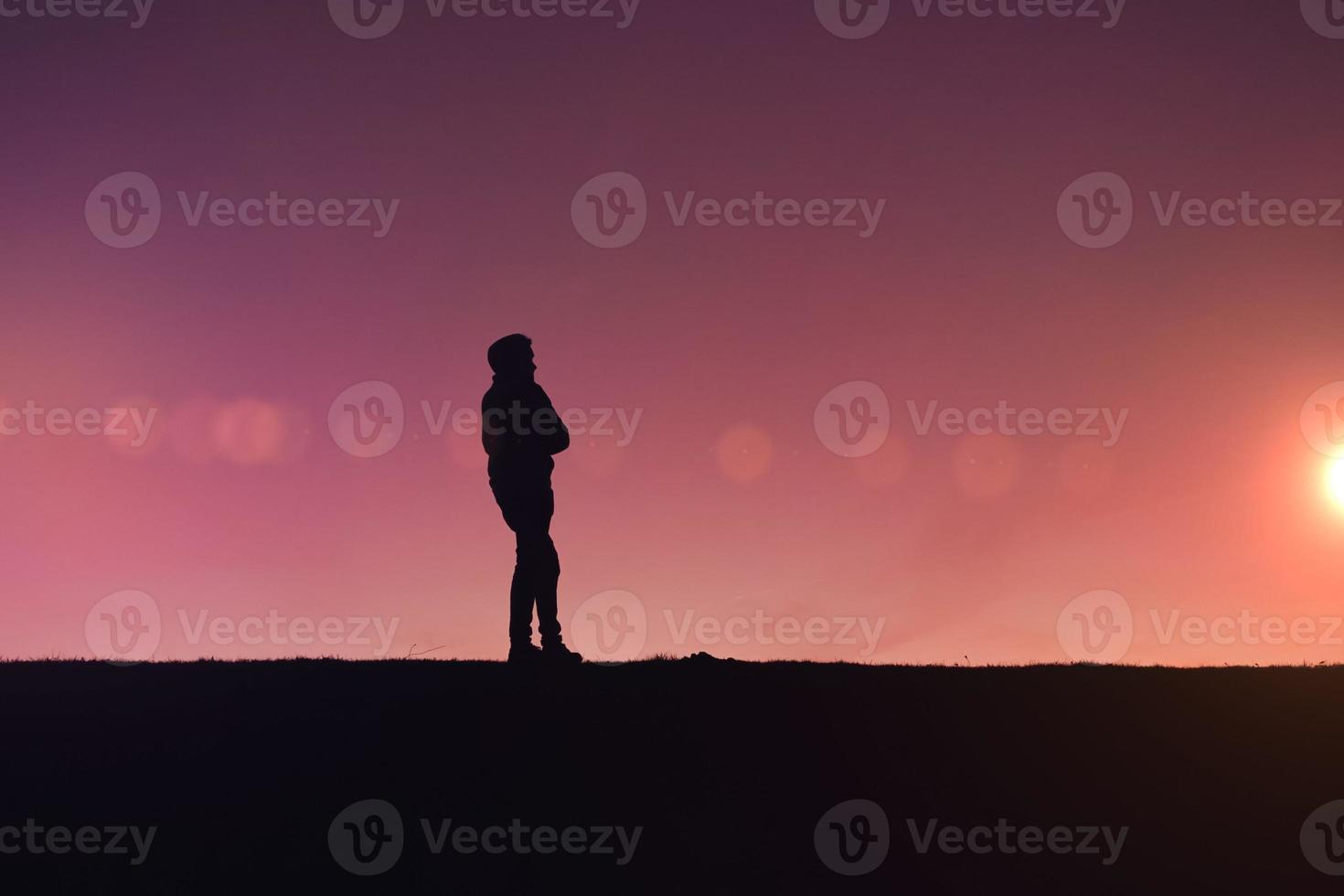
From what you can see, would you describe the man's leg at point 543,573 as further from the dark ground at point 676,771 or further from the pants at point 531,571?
the dark ground at point 676,771

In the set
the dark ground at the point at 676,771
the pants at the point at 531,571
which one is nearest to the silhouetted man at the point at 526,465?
the pants at the point at 531,571

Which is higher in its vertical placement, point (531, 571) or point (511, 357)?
point (511, 357)

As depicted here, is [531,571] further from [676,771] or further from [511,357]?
[676,771]

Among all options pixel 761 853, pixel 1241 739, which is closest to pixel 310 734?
pixel 761 853

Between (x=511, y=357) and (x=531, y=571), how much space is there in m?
2.86

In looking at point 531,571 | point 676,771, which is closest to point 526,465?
point 531,571

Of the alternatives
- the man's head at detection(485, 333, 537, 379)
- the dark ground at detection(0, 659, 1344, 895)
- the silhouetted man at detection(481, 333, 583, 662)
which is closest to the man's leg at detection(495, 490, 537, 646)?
the silhouetted man at detection(481, 333, 583, 662)

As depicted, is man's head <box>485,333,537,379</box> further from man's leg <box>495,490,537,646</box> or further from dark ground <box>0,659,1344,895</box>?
dark ground <box>0,659,1344,895</box>

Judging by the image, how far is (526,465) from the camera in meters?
14.7

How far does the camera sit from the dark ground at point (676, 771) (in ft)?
29.8

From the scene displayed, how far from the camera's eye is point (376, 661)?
48.4 ft

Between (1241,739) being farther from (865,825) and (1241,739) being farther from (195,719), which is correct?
(195,719)

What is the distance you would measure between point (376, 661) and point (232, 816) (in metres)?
5.01

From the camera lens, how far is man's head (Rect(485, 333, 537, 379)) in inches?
575
